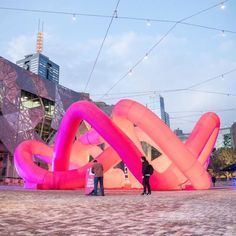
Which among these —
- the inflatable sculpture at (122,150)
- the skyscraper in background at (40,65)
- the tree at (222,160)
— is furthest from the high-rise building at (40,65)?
the inflatable sculpture at (122,150)

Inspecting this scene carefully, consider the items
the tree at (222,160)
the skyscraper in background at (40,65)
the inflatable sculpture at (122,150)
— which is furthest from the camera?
the skyscraper in background at (40,65)

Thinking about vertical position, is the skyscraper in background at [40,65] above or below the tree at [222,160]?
above

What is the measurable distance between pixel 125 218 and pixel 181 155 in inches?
335

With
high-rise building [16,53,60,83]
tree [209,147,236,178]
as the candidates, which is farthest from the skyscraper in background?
tree [209,147,236,178]

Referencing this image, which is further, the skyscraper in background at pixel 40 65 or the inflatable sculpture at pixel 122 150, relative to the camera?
the skyscraper in background at pixel 40 65

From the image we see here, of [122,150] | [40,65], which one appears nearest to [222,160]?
[122,150]

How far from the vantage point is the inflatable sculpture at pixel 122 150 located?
13.1 metres

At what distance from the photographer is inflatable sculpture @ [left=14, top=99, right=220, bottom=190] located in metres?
13.1

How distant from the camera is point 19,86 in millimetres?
36688

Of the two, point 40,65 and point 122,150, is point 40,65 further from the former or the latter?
point 122,150

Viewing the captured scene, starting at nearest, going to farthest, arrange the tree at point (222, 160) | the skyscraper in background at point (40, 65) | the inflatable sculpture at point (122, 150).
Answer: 1. the inflatable sculpture at point (122, 150)
2. the tree at point (222, 160)
3. the skyscraper in background at point (40, 65)

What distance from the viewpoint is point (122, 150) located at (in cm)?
1317

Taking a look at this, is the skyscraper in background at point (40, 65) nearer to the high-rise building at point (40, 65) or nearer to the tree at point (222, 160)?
the high-rise building at point (40, 65)

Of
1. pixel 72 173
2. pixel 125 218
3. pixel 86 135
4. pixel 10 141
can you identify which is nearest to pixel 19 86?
pixel 10 141
